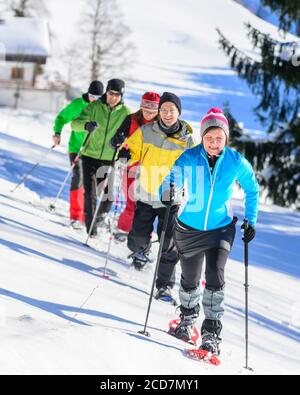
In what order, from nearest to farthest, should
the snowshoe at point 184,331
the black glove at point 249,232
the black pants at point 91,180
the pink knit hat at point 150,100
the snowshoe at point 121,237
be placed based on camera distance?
the black glove at point 249,232
the snowshoe at point 184,331
the pink knit hat at point 150,100
the black pants at point 91,180
the snowshoe at point 121,237

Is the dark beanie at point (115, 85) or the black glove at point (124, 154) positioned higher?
the dark beanie at point (115, 85)

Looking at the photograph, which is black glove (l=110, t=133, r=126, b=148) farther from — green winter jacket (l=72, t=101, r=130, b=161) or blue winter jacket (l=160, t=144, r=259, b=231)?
blue winter jacket (l=160, t=144, r=259, b=231)

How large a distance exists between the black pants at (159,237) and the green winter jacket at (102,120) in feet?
5.71

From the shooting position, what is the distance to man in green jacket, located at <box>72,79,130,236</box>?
8469mm

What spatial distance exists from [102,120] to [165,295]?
9.40 feet

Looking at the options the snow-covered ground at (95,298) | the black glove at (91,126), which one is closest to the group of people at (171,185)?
the black glove at (91,126)

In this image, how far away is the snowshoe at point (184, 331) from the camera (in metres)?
5.39

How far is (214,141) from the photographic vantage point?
5.07 m

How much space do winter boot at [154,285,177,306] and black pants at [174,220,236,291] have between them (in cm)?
133

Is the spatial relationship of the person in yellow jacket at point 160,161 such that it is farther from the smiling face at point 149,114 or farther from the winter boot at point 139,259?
the smiling face at point 149,114

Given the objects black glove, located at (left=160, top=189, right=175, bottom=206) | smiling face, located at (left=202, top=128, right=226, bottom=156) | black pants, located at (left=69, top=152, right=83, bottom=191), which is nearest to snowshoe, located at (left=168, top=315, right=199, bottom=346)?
black glove, located at (left=160, top=189, right=175, bottom=206)

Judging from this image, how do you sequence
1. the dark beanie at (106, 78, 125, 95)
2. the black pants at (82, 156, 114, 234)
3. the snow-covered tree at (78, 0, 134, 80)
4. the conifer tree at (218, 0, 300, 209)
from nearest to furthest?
1. the dark beanie at (106, 78, 125, 95)
2. the black pants at (82, 156, 114, 234)
3. the conifer tree at (218, 0, 300, 209)
4. the snow-covered tree at (78, 0, 134, 80)

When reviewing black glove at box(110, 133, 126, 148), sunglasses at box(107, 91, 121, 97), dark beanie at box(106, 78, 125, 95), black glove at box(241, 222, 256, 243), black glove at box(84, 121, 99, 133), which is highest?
dark beanie at box(106, 78, 125, 95)

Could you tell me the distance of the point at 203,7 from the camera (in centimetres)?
11588
